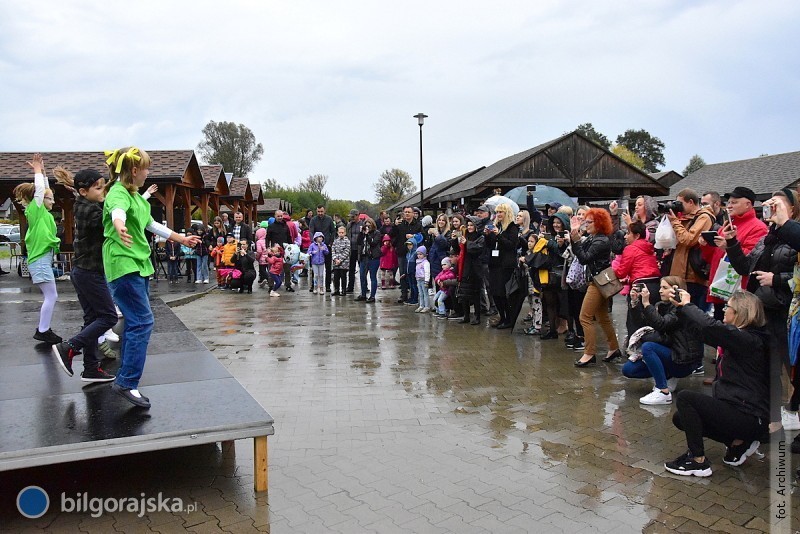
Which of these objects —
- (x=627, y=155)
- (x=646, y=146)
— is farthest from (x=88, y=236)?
(x=646, y=146)

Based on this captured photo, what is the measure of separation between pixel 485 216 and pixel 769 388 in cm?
652

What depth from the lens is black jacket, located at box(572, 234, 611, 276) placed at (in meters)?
7.28

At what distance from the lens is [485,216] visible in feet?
34.0

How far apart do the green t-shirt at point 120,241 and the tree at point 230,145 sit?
81435mm

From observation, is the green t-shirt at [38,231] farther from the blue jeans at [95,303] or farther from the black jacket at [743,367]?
the black jacket at [743,367]

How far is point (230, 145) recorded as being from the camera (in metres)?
83.8

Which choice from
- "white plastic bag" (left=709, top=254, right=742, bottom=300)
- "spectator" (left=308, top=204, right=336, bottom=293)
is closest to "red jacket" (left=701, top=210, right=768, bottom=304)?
"white plastic bag" (left=709, top=254, right=742, bottom=300)

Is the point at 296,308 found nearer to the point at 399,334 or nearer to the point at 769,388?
the point at 399,334

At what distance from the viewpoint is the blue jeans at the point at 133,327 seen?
4336mm

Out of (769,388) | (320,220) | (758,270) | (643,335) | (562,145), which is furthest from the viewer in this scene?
(562,145)

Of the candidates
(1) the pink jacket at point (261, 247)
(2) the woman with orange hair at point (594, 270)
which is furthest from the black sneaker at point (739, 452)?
(1) the pink jacket at point (261, 247)

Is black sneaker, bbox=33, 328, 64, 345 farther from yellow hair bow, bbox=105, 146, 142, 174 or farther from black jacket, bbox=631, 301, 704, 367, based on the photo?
black jacket, bbox=631, 301, 704, 367

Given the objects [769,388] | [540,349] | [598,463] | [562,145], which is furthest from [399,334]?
[562,145]

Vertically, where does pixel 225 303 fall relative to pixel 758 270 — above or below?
below
